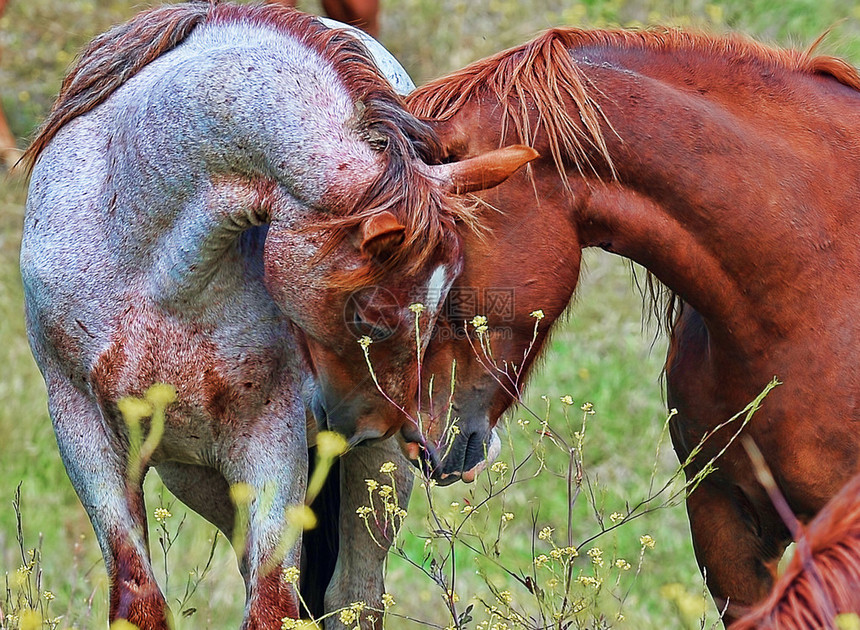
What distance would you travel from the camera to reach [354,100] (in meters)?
2.69

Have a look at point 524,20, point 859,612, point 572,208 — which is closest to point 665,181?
point 572,208

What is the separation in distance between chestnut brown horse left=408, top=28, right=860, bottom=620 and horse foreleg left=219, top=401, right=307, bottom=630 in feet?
1.26

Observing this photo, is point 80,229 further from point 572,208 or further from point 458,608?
point 458,608

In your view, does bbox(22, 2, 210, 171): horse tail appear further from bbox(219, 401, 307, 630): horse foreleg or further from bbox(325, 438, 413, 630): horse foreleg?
bbox(325, 438, 413, 630): horse foreleg

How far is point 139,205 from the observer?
2766 millimetres

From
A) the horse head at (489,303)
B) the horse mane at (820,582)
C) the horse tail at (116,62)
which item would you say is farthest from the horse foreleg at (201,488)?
the horse mane at (820,582)

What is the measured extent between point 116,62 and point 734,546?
206cm

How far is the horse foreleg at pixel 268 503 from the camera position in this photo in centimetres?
277

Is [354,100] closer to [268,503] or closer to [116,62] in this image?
[116,62]

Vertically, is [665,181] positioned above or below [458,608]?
above

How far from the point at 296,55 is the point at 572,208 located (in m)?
0.75

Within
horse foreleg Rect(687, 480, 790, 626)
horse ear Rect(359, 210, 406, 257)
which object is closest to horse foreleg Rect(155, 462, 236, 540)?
horse ear Rect(359, 210, 406, 257)

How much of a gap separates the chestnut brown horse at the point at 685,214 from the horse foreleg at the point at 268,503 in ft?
1.26

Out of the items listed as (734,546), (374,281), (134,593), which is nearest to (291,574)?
(134,593)
